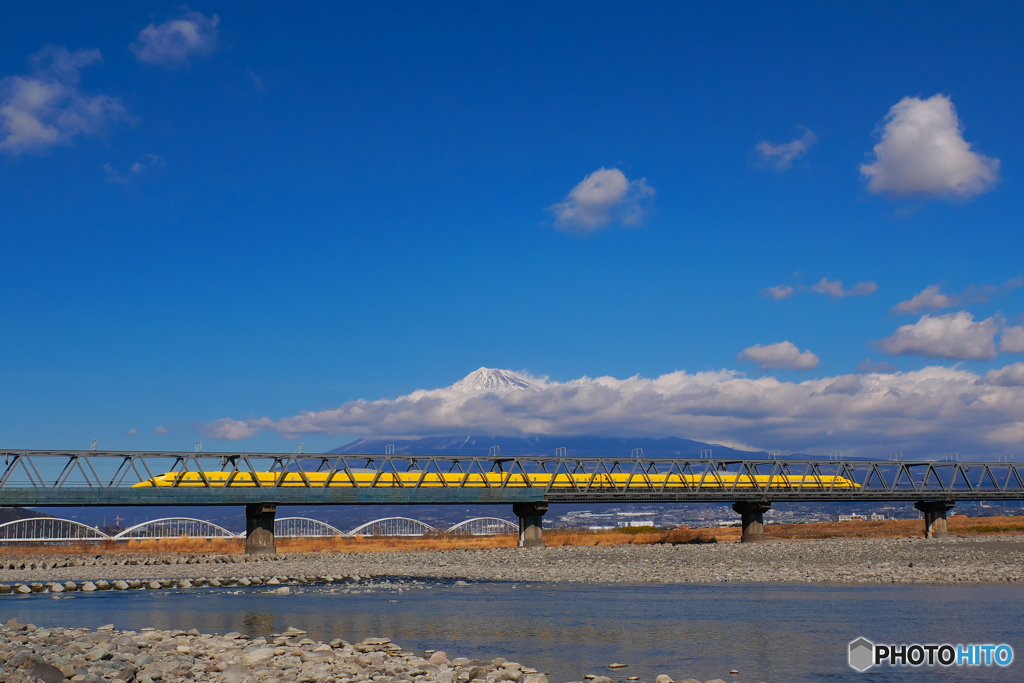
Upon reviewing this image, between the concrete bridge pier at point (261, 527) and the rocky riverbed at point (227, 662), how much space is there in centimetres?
3593

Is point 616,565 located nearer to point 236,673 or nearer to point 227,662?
point 227,662

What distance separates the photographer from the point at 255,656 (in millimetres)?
18469

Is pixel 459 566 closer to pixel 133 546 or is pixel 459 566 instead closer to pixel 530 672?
pixel 530 672

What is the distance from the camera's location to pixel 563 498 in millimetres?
67188

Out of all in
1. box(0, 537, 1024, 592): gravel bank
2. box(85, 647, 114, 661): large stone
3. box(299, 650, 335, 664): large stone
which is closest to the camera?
box(85, 647, 114, 661): large stone

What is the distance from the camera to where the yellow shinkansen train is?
59.8 meters

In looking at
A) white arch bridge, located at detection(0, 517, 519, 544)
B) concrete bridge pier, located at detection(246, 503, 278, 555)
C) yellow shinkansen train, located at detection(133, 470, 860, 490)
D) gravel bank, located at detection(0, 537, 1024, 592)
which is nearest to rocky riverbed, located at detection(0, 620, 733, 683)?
gravel bank, located at detection(0, 537, 1024, 592)

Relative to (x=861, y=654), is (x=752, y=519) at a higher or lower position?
lower

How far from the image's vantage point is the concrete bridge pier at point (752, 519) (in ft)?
225

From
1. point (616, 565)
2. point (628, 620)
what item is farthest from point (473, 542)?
point (628, 620)

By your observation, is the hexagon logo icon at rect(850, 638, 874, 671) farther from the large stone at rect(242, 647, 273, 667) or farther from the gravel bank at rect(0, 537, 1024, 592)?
the gravel bank at rect(0, 537, 1024, 592)

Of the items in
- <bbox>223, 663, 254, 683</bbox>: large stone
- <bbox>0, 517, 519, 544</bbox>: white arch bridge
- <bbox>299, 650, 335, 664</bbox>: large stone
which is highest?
<bbox>223, 663, 254, 683</bbox>: large stone

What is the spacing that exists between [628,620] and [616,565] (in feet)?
70.7

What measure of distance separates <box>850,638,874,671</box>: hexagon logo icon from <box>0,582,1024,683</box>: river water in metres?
0.23
